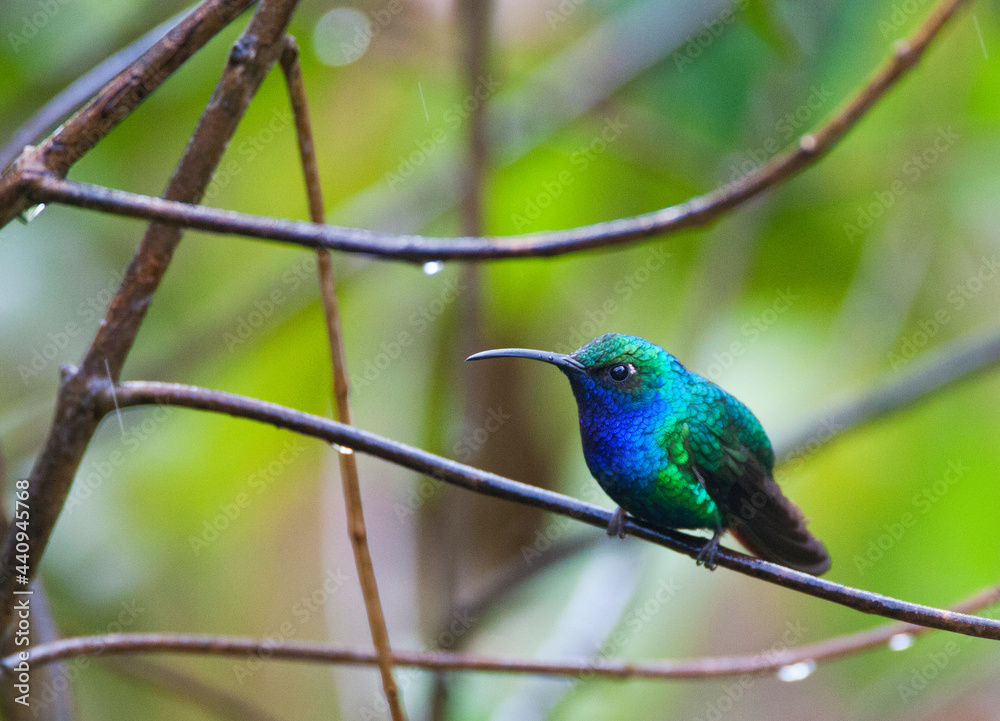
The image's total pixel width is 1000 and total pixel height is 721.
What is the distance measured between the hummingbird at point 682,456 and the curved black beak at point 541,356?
5 cm

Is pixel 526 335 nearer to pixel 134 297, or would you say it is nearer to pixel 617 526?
pixel 134 297

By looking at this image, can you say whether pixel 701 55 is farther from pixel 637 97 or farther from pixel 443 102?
pixel 443 102

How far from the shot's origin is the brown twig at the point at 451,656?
135 centimetres

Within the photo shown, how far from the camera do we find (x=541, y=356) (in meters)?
1.05

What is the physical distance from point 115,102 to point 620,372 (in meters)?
0.67

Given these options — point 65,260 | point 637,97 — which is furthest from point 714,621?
point 65,260

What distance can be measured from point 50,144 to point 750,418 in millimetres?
927

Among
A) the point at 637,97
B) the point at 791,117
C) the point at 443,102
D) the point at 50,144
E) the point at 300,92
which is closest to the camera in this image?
the point at 50,144

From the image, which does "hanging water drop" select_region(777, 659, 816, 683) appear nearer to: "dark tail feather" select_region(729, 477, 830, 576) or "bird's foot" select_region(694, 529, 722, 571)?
"dark tail feather" select_region(729, 477, 830, 576)

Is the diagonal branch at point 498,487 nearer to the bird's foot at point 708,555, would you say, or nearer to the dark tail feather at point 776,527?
the bird's foot at point 708,555

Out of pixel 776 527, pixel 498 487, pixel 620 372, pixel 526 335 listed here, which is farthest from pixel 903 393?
pixel 498 487

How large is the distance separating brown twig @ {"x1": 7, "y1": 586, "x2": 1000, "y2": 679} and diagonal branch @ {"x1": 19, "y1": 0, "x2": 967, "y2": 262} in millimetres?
693

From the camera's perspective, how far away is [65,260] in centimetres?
368

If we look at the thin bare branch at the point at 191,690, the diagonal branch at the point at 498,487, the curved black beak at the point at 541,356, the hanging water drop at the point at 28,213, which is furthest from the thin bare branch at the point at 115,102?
the thin bare branch at the point at 191,690
